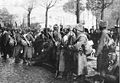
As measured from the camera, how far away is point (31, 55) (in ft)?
49.1

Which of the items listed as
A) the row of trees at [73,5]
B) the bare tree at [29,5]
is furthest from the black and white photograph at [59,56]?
the bare tree at [29,5]

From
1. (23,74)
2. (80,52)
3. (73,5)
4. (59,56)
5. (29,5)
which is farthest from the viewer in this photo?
(29,5)

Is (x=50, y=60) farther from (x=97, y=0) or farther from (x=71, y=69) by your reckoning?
(x=97, y=0)

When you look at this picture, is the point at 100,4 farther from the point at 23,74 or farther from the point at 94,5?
the point at 23,74

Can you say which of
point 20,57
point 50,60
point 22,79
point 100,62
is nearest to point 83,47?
point 100,62

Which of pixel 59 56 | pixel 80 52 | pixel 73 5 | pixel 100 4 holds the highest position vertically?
pixel 100 4

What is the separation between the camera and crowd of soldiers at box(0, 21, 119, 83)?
9.34 metres

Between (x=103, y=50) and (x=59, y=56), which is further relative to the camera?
(x=59, y=56)

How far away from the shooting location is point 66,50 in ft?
36.6

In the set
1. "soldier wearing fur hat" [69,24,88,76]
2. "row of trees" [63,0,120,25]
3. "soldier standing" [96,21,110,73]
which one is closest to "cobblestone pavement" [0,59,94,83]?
"soldier wearing fur hat" [69,24,88,76]

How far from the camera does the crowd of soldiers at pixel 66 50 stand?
9337 mm

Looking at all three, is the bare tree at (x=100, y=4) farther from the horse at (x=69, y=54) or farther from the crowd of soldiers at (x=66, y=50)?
the horse at (x=69, y=54)

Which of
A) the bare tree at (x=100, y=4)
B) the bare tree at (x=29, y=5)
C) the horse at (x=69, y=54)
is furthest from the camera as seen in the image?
the bare tree at (x=29, y=5)

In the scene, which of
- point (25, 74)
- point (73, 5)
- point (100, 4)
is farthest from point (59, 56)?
point (100, 4)
